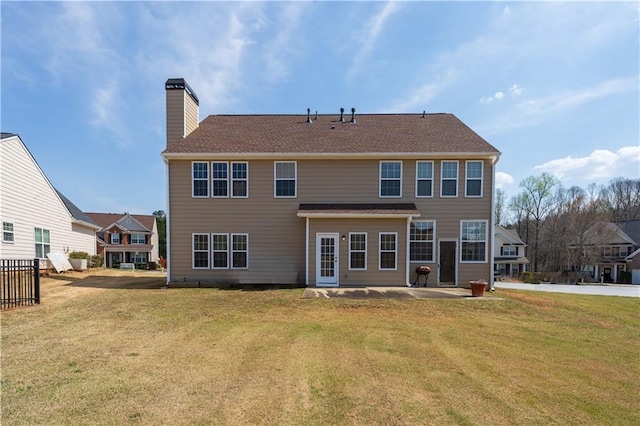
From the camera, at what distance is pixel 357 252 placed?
1320 cm

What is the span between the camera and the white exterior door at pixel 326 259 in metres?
13.2

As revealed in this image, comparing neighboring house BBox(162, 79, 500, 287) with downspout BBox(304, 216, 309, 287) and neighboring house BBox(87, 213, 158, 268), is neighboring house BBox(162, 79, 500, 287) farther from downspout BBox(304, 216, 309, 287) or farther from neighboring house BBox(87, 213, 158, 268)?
neighboring house BBox(87, 213, 158, 268)

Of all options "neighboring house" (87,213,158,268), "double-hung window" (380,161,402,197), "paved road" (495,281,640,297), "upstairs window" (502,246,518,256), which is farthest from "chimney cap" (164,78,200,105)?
"upstairs window" (502,246,518,256)

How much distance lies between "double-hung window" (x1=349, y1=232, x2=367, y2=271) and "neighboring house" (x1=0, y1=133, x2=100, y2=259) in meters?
15.7

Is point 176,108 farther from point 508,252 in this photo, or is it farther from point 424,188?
point 508,252

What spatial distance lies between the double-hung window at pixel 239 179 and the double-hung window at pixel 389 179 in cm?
616

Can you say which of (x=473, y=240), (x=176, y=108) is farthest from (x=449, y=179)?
(x=176, y=108)

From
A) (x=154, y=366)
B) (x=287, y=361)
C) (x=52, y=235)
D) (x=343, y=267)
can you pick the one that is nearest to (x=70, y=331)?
(x=154, y=366)

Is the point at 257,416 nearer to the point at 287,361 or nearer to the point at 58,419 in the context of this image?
the point at 287,361

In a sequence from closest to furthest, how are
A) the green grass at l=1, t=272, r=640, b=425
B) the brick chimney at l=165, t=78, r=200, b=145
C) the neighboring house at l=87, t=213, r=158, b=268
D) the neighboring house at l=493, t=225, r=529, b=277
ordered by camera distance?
the green grass at l=1, t=272, r=640, b=425, the brick chimney at l=165, t=78, r=200, b=145, the neighboring house at l=87, t=213, r=158, b=268, the neighboring house at l=493, t=225, r=529, b=277

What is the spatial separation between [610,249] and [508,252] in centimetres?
1157

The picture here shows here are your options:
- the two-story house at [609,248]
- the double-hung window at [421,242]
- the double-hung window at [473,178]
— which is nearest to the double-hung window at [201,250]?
the double-hung window at [421,242]

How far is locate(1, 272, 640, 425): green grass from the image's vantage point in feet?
11.8

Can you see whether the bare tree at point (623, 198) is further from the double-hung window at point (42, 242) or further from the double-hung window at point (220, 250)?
the double-hung window at point (42, 242)
